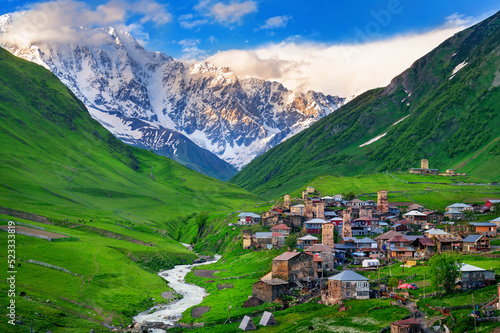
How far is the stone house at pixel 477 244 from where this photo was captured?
113m

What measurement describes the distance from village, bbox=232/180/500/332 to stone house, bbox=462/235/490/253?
0.21 meters

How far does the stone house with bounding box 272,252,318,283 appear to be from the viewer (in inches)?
4144

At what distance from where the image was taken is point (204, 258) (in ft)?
551

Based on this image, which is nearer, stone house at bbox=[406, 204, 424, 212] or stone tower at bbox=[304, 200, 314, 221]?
stone tower at bbox=[304, 200, 314, 221]

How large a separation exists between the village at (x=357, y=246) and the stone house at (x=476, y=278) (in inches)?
1.8

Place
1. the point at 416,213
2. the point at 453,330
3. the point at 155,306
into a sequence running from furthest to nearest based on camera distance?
the point at 416,213
the point at 155,306
the point at 453,330

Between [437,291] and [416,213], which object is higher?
[416,213]

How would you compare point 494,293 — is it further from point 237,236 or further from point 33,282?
point 237,236

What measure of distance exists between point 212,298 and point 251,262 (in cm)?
2454

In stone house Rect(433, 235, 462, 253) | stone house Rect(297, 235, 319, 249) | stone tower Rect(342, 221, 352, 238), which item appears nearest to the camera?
stone house Rect(433, 235, 462, 253)

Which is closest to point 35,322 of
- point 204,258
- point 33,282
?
point 33,282

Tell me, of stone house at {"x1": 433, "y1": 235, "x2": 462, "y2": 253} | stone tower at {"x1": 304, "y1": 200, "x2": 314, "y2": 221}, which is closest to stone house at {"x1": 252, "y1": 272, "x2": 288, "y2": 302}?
stone house at {"x1": 433, "y1": 235, "x2": 462, "y2": 253}

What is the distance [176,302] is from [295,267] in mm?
28191

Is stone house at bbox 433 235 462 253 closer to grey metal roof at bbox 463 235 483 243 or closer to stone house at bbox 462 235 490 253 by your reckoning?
grey metal roof at bbox 463 235 483 243
